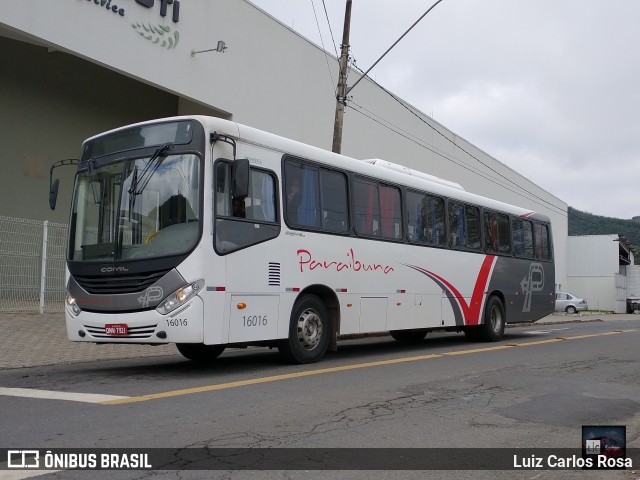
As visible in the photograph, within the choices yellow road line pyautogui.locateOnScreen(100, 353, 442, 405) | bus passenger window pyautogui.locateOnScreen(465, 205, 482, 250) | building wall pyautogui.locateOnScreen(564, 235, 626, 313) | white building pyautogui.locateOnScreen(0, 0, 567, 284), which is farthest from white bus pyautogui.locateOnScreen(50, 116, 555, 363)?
building wall pyautogui.locateOnScreen(564, 235, 626, 313)

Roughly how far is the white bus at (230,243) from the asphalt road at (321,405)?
66 centimetres

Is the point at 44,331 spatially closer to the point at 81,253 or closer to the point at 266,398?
the point at 81,253

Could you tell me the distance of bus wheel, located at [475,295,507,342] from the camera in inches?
584

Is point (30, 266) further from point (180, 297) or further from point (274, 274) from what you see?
point (180, 297)

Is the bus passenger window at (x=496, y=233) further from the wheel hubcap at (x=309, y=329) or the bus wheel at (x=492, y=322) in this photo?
the wheel hubcap at (x=309, y=329)

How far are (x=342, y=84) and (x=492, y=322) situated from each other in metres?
6.85

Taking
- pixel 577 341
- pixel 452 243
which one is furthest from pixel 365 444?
pixel 577 341

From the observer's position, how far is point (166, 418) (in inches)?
238

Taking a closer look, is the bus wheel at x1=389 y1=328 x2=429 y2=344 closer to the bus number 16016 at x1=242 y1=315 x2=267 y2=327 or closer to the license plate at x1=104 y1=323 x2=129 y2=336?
the bus number 16016 at x1=242 y1=315 x2=267 y2=327

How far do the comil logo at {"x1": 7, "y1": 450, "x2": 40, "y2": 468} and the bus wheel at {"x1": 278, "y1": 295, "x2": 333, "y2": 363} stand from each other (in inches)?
191

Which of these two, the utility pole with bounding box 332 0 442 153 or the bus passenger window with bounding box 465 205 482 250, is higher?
the utility pole with bounding box 332 0 442 153

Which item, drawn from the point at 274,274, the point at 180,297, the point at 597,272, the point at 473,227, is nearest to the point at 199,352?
the point at 274,274

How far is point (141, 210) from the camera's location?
28.1 feet

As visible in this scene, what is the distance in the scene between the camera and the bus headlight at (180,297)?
8.05 m
